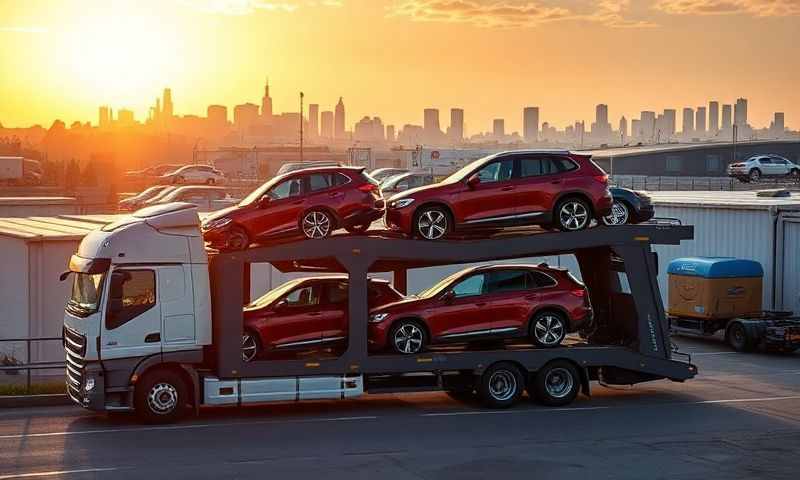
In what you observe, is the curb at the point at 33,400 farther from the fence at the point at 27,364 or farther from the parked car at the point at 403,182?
the parked car at the point at 403,182

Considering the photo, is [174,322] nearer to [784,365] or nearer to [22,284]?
[22,284]

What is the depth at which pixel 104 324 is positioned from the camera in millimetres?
18375

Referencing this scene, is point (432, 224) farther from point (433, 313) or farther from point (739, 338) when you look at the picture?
point (739, 338)

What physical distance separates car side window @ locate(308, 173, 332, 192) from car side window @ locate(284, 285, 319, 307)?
1.69 m

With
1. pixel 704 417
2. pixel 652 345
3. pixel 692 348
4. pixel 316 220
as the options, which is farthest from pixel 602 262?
pixel 692 348

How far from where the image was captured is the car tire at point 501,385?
66.8 ft

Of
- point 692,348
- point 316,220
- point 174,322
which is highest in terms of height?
point 316,220

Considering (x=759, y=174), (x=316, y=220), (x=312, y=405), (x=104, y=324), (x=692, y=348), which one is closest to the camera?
(x=104, y=324)

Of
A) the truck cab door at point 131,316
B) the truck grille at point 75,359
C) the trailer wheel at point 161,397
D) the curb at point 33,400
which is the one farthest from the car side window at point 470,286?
the curb at point 33,400

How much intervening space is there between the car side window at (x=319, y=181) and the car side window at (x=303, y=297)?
1.69 meters

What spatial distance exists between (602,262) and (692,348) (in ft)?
38.4

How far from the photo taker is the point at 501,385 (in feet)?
67.6

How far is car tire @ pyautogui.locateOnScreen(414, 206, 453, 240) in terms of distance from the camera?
66.4ft

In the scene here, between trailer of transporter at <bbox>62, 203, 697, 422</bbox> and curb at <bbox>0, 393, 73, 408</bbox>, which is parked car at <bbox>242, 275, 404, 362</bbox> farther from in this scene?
curb at <bbox>0, 393, 73, 408</bbox>
